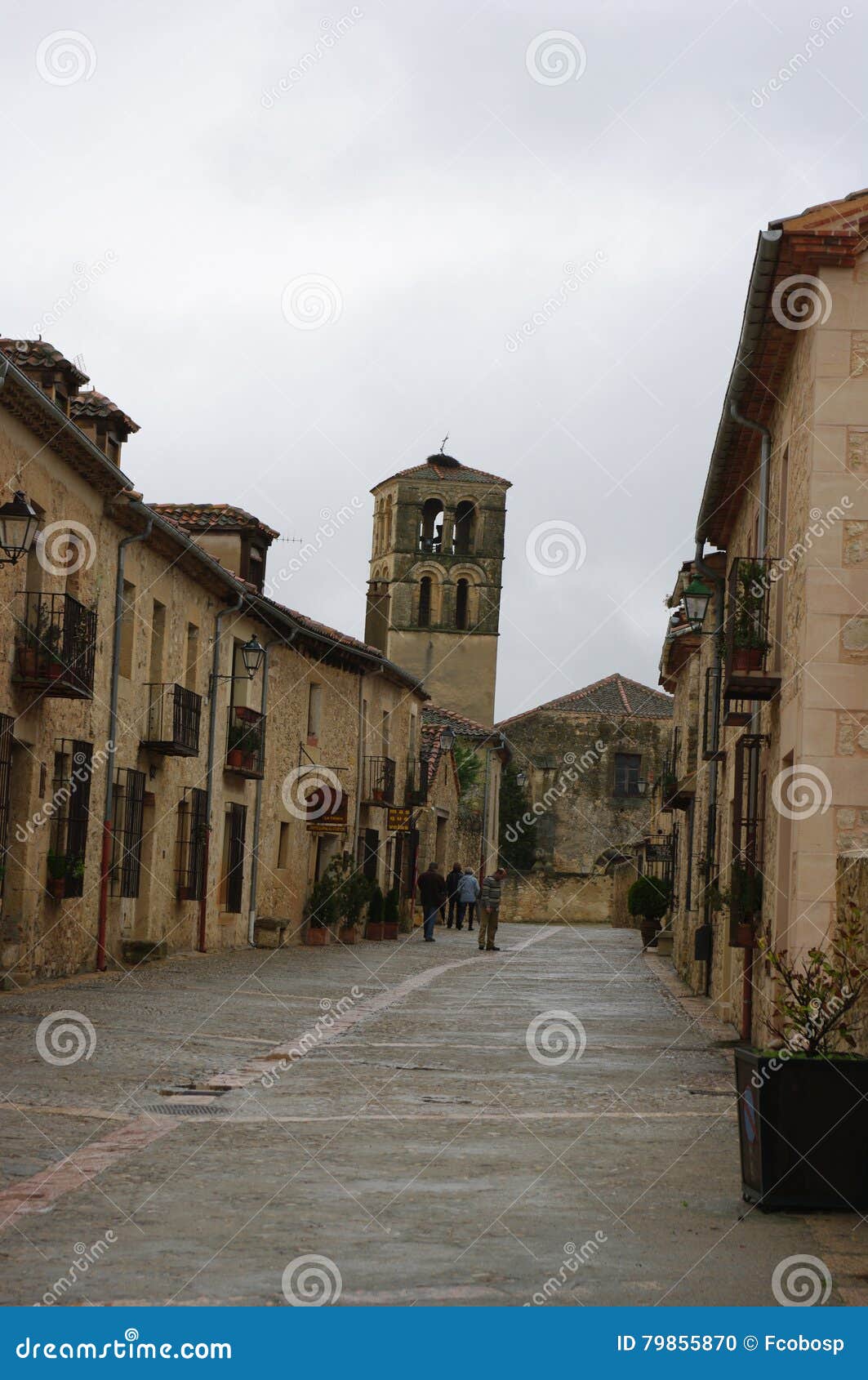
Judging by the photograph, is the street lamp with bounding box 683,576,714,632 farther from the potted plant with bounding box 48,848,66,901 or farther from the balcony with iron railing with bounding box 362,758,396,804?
the balcony with iron railing with bounding box 362,758,396,804

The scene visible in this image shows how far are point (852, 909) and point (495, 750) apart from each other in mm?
50727

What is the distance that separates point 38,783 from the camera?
741 inches

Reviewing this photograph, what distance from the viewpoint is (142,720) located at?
23422 mm

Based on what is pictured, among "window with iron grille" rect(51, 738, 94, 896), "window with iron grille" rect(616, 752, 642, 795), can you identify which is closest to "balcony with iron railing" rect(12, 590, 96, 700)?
"window with iron grille" rect(51, 738, 94, 896)

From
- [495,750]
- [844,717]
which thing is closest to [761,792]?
[844,717]

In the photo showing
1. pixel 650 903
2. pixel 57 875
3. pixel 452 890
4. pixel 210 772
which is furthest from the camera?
pixel 452 890

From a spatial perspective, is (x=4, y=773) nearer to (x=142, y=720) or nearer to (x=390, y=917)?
(x=142, y=720)

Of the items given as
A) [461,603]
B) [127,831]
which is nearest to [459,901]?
[127,831]

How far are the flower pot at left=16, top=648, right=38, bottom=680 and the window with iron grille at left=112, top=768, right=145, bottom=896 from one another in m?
4.22

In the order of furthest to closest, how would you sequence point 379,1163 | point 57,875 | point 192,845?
point 192,845 → point 57,875 → point 379,1163

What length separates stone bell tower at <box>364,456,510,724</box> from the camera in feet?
210

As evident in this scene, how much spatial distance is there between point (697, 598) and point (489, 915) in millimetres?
11148

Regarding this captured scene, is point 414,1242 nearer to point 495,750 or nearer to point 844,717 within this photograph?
point 844,717

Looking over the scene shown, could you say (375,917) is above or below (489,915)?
below
